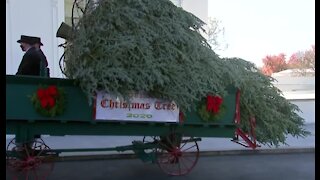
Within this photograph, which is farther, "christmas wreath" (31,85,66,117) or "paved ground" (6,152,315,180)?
"paved ground" (6,152,315,180)

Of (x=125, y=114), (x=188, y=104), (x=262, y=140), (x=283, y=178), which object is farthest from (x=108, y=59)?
(x=283, y=178)

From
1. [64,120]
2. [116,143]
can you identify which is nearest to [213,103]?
[64,120]

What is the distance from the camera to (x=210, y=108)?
5.20m

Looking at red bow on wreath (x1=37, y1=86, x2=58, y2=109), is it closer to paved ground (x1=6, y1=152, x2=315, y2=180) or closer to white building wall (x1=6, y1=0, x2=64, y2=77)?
paved ground (x1=6, y1=152, x2=315, y2=180)

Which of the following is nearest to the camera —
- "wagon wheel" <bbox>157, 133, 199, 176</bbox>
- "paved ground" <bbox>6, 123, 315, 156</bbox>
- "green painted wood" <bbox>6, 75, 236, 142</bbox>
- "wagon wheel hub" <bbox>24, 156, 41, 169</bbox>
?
"green painted wood" <bbox>6, 75, 236, 142</bbox>

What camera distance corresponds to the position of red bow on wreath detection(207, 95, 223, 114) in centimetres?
516

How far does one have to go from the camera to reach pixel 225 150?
800 cm

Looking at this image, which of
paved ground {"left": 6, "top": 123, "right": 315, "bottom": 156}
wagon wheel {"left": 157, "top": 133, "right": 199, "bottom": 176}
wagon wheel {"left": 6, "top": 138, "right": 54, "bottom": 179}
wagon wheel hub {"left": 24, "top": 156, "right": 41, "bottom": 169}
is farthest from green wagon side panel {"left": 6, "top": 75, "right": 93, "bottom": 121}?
paved ground {"left": 6, "top": 123, "right": 315, "bottom": 156}

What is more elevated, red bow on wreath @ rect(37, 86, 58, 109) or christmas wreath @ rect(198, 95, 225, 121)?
red bow on wreath @ rect(37, 86, 58, 109)

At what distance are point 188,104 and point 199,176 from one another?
1.71 metres

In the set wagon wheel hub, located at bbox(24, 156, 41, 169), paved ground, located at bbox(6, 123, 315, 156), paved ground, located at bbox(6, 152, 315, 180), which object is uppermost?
wagon wheel hub, located at bbox(24, 156, 41, 169)

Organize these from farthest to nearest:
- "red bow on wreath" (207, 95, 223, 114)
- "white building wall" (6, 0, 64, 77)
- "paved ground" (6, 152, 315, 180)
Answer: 1. "white building wall" (6, 0, 64, 77)
2. "paved ground" (6, 152, 315, 180)
3. "red bow on wreath" (207, 95, 223, 114)

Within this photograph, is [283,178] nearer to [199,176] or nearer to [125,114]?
[199,176]

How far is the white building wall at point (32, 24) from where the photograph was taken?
933 centimetres
